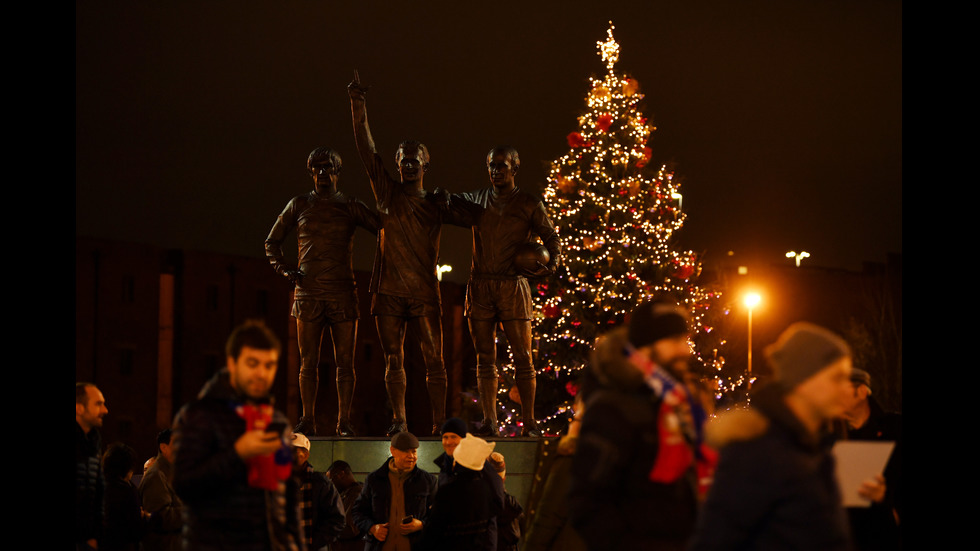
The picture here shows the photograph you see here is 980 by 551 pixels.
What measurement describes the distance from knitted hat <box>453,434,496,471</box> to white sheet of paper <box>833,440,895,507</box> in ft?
10.0

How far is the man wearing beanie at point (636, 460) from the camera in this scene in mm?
5504

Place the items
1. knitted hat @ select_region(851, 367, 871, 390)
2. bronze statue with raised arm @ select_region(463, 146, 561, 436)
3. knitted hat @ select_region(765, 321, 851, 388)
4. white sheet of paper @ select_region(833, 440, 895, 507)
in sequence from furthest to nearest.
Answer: bronze statue with raised arm @ select_region(463, 146, 561, 436), knitted hat @ select_region(851, 367, 871, 390), white sheet of paper @ select_region(833, 440, 895, 507), knitted hat @ select_region(765, 321, 851, 388)

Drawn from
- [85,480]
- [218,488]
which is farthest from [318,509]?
[218,488]

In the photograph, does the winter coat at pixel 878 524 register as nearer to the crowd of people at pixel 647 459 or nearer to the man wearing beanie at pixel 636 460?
the crowd of people at pixel 647 459

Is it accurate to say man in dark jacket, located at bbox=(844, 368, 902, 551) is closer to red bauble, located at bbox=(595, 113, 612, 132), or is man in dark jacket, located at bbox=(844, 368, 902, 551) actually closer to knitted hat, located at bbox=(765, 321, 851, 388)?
knitted hat, located at bbox=(765, 321, 851, 388)

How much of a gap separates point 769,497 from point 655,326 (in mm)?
1085

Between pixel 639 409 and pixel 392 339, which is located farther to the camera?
pixel 392 339

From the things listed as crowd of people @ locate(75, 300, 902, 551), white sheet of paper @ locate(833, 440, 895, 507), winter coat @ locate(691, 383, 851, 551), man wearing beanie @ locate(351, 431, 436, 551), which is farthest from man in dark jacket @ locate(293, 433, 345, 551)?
winter coat @ locate(691, 383, 851, 551)

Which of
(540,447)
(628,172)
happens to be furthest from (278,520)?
(628,172)

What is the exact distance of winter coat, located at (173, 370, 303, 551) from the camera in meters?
6.02

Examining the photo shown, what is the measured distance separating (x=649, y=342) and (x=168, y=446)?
8.06m

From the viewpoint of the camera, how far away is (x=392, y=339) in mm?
14352

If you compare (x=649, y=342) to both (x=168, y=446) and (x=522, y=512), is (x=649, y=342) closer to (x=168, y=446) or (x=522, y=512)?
(x=522, y=512)

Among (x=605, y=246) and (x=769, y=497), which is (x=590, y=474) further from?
(x=605, y=246)
